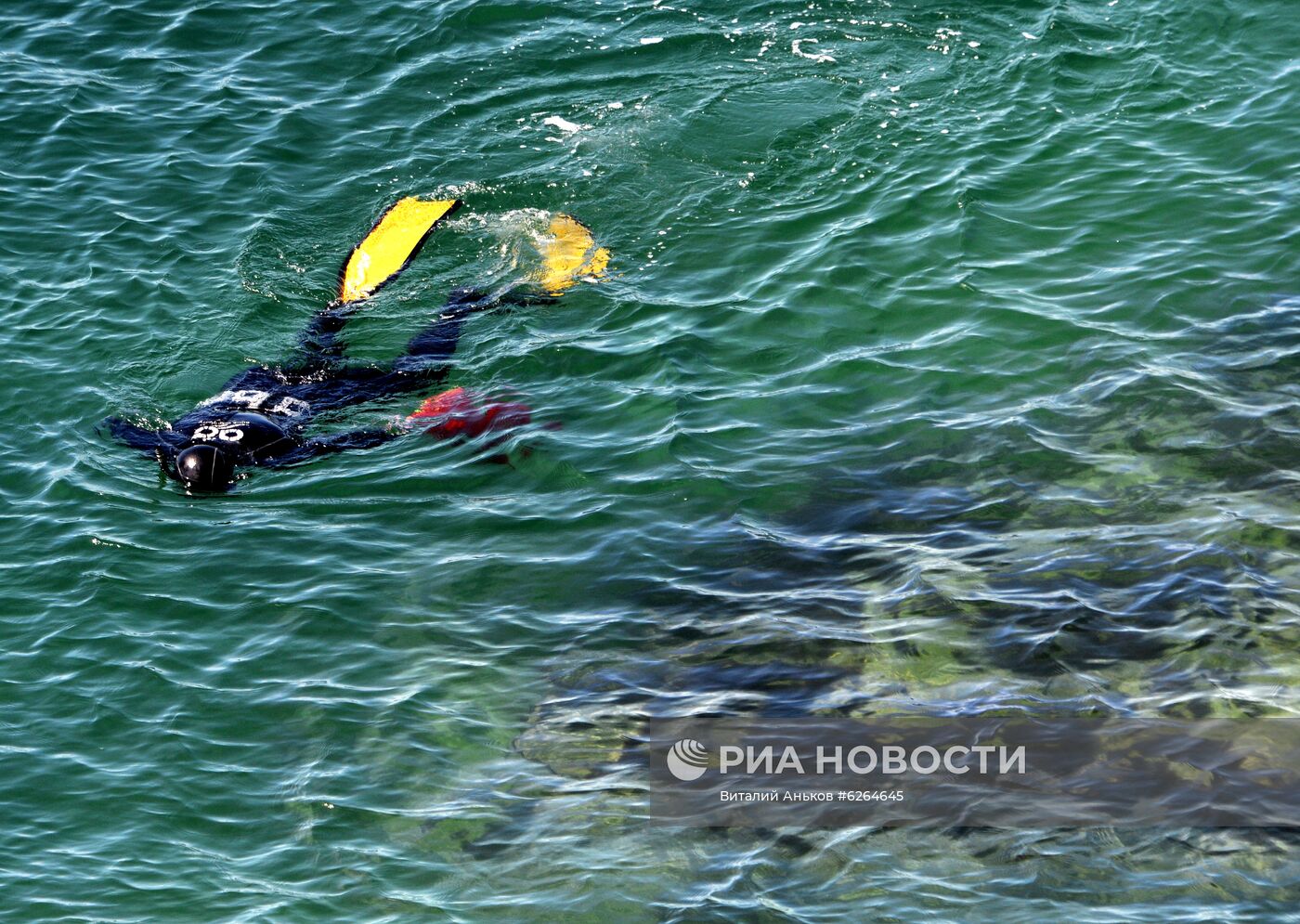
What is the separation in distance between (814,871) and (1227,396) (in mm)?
5878

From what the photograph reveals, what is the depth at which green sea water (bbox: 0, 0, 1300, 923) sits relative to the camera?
26.8ft

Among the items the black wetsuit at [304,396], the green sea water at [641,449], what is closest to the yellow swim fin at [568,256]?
the green sea water at [641,449]

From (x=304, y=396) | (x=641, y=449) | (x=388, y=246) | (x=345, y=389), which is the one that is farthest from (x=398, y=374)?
(x=641, y=449)

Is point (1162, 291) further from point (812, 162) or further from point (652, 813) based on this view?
point (652, 813)

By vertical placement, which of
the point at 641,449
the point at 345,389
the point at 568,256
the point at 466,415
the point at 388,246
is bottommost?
the point at 641,449

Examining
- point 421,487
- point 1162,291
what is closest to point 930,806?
point 421,487

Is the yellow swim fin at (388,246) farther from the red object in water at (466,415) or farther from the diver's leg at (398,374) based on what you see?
the red object in water at (466,415)

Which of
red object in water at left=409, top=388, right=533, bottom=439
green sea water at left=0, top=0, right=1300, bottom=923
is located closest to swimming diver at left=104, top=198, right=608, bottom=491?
red object in water at left=409, top=388, right=533, bottom=439

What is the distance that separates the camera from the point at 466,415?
11680 mm

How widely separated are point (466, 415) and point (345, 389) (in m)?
1.29

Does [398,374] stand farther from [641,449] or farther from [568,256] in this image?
[641,449]

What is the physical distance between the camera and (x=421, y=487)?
36.7 feet

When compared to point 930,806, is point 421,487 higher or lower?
higher

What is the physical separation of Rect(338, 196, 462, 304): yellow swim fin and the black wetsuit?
1.16 feet
